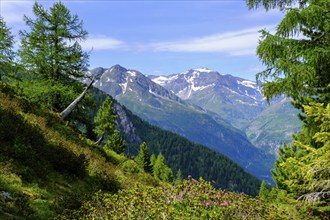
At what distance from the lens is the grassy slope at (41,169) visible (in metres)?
9.55

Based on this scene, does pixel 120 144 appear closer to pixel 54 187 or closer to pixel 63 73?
pixel 63 73

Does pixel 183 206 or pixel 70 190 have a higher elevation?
pixel 183 206

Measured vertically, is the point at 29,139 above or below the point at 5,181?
above

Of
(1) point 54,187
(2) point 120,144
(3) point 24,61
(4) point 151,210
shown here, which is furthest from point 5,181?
(2) point 120,144

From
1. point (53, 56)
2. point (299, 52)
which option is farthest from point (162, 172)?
point (299, 52)

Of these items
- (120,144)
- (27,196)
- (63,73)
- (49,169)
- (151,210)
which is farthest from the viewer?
(120,144)

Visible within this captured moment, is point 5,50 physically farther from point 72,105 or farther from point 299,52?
point 299,52

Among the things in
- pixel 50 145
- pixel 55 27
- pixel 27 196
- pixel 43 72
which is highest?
pixel 55 27

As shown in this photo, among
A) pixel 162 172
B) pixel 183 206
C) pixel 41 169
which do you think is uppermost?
pixel 183 206

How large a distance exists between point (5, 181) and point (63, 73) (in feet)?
74.1

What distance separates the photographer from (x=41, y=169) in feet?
39.1

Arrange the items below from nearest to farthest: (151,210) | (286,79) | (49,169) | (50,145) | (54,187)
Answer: (151,210) < (286,79) < (54,187) < (49,169) < (50,145)

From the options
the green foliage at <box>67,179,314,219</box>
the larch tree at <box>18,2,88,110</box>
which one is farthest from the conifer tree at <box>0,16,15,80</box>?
the green foliage at <box>67,179,314,219</box>

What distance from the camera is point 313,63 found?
9969mm
